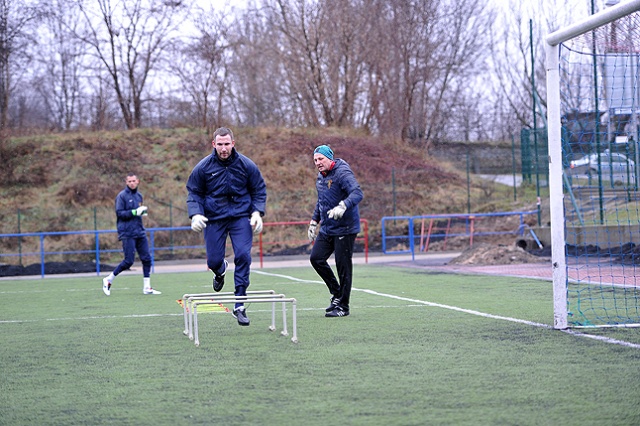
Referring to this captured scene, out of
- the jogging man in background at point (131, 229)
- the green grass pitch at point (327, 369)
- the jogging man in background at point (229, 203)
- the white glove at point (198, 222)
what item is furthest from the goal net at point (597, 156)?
the jogging man in background at point (131, 229)

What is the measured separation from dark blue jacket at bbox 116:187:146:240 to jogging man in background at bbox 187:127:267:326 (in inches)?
236

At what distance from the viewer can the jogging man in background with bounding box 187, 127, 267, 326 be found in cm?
862

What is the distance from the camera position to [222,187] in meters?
8.66

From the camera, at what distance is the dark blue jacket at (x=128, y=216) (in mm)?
14445

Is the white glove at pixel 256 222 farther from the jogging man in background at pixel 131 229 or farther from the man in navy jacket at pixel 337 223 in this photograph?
the jogging man in background at pixel 131 229

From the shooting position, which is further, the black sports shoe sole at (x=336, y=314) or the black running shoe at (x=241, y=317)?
the black sports shoe sole at (x=336, y=314)

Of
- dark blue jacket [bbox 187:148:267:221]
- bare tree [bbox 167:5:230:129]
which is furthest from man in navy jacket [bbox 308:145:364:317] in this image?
bare tree [bbox 167:5:230:129]

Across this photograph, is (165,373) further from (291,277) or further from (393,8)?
(393,8)

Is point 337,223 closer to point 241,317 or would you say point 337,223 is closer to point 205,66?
point 241,317

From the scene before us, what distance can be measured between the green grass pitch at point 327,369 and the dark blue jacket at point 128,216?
11.8 feet

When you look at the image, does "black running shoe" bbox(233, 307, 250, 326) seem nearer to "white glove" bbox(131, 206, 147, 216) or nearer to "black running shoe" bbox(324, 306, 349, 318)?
"black running shoe" bbox(324, 306, 349, 318)

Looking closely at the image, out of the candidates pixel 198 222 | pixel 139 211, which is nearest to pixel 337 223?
pixel 198 222

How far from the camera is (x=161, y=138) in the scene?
39.2 m

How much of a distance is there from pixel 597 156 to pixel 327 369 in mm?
16094
